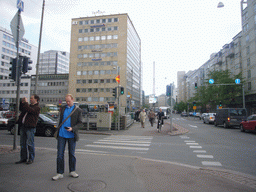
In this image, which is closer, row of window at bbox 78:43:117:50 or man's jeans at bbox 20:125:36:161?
man's jeans at bbox 20:125:36:161

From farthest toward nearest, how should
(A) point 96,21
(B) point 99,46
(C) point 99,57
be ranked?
(A) point 96,21 → (B) point 99,46 → (C) point 99,57

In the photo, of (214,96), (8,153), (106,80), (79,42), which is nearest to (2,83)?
(79,42)

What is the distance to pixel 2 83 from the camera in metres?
82.0

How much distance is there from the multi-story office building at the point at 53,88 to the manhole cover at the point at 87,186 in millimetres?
77556

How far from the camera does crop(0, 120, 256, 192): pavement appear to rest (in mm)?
3969

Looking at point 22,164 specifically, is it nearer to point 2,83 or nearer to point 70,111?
point 70,111

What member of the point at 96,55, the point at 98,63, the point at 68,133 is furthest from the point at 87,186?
the point at 96,55

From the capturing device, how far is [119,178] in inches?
177

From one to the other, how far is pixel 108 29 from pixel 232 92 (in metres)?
44.8

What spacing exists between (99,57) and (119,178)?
67.9m

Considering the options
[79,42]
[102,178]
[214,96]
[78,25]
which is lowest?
[102,178]

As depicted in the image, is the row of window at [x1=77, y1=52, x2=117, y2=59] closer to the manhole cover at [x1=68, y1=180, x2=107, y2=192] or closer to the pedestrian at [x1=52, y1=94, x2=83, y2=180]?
the pedestrian at [x1=52, y1=94, x2=83, y2=180]

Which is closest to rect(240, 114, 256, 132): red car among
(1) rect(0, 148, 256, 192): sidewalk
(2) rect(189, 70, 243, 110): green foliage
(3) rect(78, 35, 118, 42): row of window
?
(1) rect(0, 148, 256, 192): sidewalk

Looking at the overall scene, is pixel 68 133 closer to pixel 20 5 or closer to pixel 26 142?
pixel 26 142
